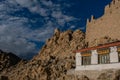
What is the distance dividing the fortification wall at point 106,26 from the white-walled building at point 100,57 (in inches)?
673

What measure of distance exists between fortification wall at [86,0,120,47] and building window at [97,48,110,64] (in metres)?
19.2

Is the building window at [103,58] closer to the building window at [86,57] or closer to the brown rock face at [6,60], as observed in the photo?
the building window at [86,57]

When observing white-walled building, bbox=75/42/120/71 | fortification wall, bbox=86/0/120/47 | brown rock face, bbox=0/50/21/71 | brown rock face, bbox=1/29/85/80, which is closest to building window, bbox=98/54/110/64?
white-walled building, bbox=75/42/120/71

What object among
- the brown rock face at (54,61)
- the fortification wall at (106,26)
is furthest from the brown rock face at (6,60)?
the fortification wall at (106,26)

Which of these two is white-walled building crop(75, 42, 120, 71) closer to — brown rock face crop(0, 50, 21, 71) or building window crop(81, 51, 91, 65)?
building window crop(81, 51, 91, 65)

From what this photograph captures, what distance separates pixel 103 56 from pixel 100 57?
0.64 meters

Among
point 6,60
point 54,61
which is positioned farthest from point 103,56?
point 6,60

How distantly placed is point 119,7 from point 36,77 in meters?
25.3

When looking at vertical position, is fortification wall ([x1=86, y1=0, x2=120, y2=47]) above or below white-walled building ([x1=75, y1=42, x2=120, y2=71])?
above

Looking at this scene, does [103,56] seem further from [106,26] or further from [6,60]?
[6,60]

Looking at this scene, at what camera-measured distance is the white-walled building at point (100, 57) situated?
105 ft

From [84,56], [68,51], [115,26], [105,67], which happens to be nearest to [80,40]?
[68,51]

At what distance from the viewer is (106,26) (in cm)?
5803

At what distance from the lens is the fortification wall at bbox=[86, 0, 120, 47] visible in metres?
54.1
